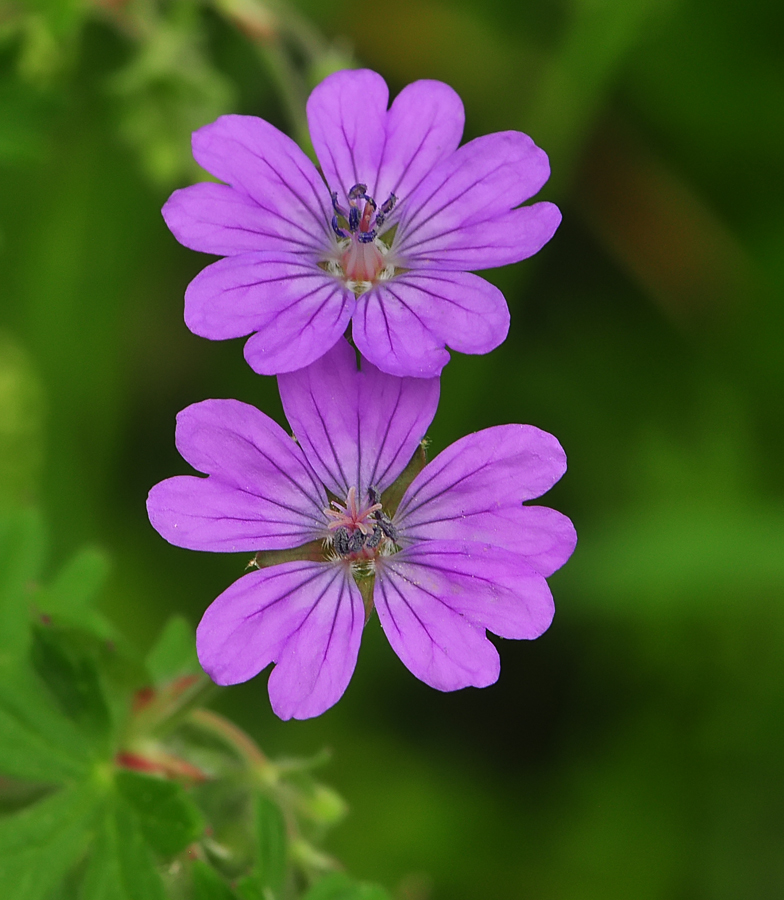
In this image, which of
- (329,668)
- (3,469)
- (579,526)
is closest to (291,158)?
(329,668)

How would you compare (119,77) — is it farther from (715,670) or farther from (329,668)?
(715,670)


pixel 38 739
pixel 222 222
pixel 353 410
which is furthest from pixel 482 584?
pixel 38 739

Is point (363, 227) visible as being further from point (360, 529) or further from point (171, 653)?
point (171, 653)

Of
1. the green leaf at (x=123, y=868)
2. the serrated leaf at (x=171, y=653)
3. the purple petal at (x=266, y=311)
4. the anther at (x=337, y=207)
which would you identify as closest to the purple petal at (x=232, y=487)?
the purple petal at (x=266, y=311)

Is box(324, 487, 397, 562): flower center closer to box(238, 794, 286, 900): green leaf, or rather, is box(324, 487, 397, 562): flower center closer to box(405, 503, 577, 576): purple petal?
box(405, 503, 577, 576): purple petal

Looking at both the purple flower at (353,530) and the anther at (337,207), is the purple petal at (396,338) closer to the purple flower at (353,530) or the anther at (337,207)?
the purple flower at (353,530)

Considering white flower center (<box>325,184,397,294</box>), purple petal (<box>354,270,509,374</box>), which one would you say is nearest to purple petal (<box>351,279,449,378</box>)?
purple petal (<box>354,270,509,374</box>)
